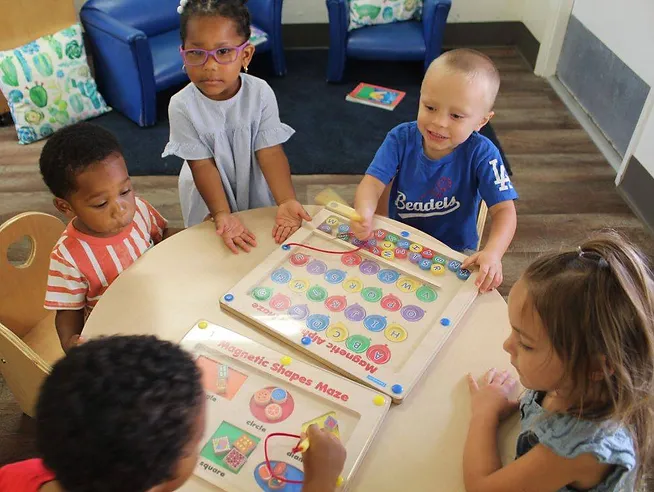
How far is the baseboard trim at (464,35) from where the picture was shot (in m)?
3.88

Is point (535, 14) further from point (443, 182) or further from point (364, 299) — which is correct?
point (364, 299)

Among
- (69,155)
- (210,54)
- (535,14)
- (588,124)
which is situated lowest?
(588,124)

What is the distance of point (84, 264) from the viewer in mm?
1222

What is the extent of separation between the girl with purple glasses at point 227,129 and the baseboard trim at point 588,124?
202 centimetres

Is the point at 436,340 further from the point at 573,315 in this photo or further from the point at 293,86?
the point at 293,86

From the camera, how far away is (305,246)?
3.91ft

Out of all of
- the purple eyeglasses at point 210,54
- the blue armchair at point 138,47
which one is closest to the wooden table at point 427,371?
the purple eyeglasses at point 210,54

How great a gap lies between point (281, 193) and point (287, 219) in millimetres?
182

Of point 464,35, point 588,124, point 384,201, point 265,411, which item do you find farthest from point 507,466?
point 464,35

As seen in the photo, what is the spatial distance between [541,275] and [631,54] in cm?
240

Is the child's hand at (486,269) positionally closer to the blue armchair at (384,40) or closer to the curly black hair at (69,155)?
the curly black hair at (69,155)

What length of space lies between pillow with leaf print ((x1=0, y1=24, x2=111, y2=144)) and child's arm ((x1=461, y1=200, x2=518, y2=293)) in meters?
2.49

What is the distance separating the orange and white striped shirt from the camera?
1.20 metres

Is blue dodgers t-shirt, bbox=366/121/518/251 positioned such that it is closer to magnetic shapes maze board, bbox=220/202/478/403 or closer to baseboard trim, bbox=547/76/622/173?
magnetic shapes maze board, bbox=220/202/478/403
